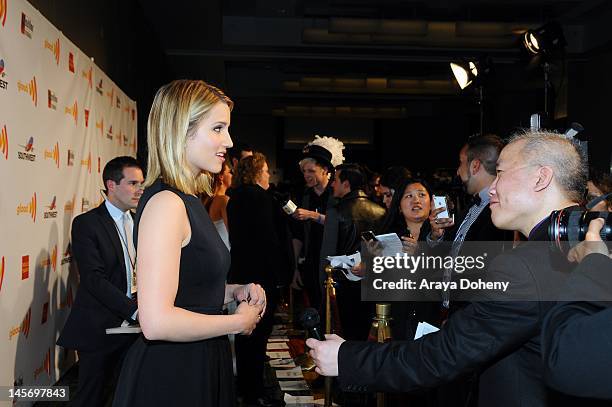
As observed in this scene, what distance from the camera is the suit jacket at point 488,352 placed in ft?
4.78

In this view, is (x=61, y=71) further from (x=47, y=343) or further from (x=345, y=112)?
(x=345, y=112)

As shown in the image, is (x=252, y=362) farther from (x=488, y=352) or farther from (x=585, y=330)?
(x=585, y=330)

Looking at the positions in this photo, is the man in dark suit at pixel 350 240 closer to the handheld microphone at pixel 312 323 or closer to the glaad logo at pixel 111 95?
the glaad logo at pixel 111 95

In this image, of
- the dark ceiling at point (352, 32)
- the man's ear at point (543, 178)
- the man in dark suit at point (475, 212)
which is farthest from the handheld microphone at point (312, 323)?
the dark ceiling at point (352, 32)

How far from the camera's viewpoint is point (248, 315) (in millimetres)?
1774

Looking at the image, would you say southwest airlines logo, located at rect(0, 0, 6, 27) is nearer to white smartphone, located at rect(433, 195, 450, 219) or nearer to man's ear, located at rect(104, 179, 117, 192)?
man's ear, located at rect(104, 179, 117, 192)

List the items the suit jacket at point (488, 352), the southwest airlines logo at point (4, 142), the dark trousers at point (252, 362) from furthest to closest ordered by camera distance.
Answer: the dark trousers at point (252, 362), the southwest airlines logo at point (4, 142), the suit jacket at point (488, 352)

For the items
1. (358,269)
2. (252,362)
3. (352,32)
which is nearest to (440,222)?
(358,269)

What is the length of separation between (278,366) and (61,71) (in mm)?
2790

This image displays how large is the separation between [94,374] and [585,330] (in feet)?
9.06

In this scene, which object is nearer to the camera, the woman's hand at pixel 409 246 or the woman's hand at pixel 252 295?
the woman's hand at pixel 252 295

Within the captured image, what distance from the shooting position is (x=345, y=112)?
17.3 m

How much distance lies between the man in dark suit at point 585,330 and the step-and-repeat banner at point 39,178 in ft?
8.08

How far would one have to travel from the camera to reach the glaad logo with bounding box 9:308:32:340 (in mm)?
3040
